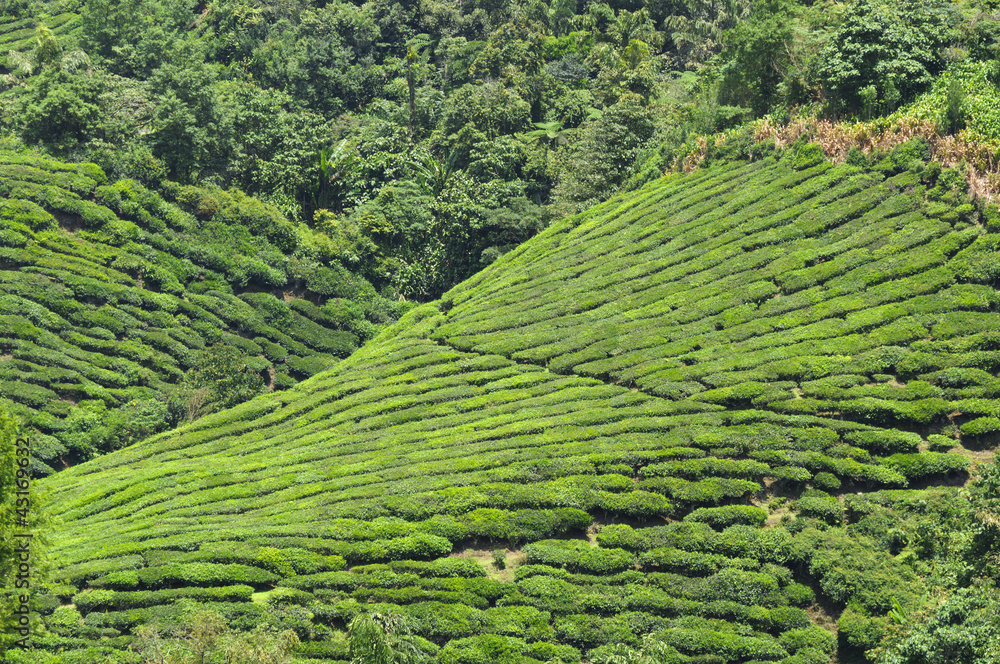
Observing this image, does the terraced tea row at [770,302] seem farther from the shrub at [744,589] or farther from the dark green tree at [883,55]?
the shrub at [744,589]

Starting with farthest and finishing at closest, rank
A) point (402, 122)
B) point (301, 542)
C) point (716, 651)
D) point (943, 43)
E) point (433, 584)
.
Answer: point (402, 122) < point (943, 43) < point (301, 542) < point (433, 584) < point (716, 651)

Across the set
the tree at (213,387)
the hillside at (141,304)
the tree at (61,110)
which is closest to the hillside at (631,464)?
the tree at (213,387)

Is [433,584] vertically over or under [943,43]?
under

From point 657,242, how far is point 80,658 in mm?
31662

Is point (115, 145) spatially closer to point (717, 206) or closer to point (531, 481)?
point (717, 206)

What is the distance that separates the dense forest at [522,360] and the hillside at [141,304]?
213 mm

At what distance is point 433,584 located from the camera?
30.5m

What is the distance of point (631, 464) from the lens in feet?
112

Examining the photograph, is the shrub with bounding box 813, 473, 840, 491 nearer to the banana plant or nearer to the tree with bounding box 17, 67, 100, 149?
the banana plant

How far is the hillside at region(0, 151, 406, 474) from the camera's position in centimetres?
4962

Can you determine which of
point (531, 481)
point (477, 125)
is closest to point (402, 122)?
point (477, 125)

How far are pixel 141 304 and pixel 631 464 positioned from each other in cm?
3449

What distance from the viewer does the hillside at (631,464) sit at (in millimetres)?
28969

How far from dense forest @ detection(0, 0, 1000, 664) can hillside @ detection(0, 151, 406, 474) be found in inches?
8.4
